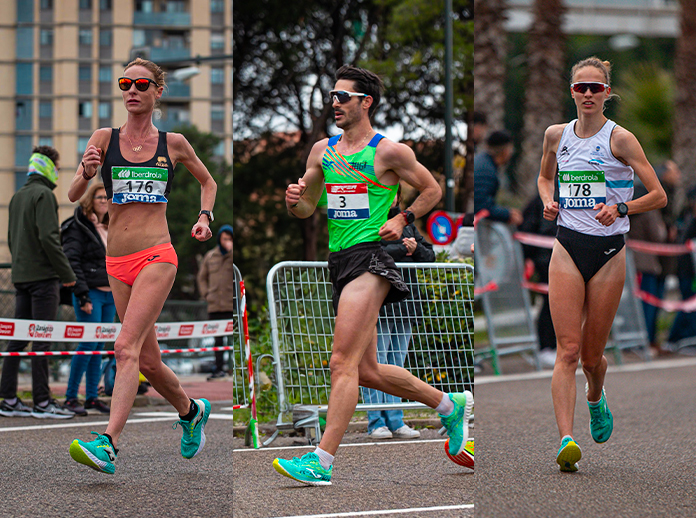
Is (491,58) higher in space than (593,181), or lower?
higher

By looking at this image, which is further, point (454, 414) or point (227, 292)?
point (227, 292)

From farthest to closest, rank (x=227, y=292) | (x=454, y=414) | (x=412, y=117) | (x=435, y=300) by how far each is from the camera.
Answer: (x=412, y=117), (x=227, y=292), (x=435, y=300), (x=454, y=414)

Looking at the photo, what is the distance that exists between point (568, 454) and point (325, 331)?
2.10 m

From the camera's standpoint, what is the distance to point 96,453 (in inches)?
186

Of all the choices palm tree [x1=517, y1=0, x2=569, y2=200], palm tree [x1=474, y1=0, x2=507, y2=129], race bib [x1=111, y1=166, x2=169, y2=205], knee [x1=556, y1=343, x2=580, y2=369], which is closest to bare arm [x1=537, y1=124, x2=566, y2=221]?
knee [x1=556, y1=343, x2=580, y2=369]

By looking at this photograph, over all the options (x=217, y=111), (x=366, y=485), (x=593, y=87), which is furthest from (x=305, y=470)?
(x=217, y=111)

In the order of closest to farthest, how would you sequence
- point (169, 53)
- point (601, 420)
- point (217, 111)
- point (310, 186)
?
point (310, 186)
point (601, 420)
point (217, 111)
point (169, 53)

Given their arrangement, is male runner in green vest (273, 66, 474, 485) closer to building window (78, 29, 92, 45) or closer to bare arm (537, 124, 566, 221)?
bare arm (537, 124, 566, 221)

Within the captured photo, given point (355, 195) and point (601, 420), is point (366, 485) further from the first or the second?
point (601, 420)

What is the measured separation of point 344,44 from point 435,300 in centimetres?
1107

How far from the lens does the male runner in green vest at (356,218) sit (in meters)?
4.84

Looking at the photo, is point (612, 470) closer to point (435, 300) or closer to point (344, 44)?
point (435, 300)

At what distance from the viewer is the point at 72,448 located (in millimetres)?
4637

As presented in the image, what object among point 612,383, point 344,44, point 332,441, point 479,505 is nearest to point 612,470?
point 479,505
